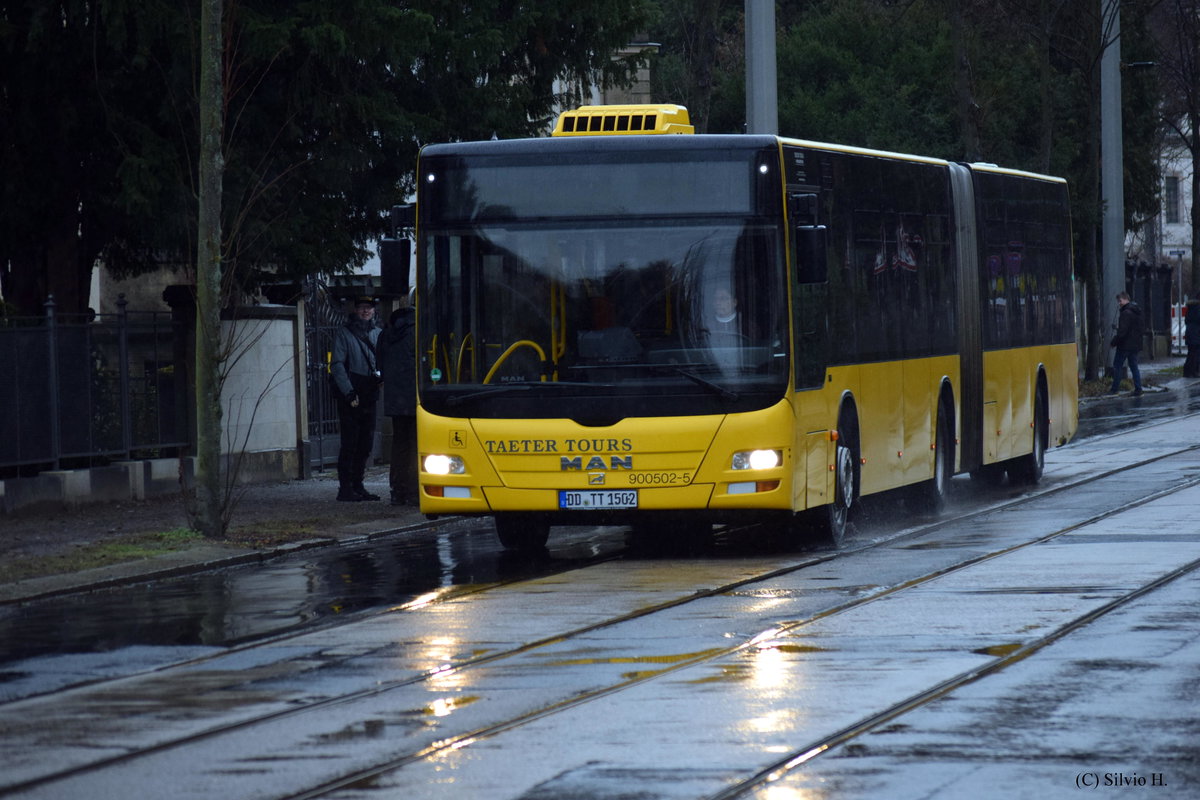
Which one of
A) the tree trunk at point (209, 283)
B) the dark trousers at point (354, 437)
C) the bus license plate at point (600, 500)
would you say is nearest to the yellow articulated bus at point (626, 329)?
the bus license plate at point (600, 500)

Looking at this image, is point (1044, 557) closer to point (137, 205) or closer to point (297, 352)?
point (137, 205)

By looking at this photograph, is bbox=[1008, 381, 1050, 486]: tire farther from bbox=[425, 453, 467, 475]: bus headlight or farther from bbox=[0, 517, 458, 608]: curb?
bbox=[425, 453, 467, 475]: bus headlight

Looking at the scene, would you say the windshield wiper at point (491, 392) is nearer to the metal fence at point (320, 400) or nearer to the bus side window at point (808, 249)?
the bus side window at point (808, 249)

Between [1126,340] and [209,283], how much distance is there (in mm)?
29117

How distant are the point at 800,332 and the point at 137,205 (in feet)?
22.4

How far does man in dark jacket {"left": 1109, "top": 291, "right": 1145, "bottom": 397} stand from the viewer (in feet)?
139

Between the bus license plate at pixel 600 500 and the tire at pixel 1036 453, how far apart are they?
8337 mm

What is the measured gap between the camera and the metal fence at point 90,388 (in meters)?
19.3

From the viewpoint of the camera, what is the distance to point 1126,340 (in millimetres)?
42625

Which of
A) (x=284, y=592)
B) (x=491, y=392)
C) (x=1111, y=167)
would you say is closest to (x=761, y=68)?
(x=491, y=392)

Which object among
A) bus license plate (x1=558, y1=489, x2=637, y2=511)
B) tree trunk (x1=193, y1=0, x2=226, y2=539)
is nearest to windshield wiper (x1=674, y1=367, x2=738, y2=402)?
bus license plate (x1=558, y1=489, x2=637, y2=511)

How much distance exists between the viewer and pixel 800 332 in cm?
1509

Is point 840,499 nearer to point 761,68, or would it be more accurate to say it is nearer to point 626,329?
point 626,329

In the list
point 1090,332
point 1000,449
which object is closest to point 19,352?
point 1000,449
